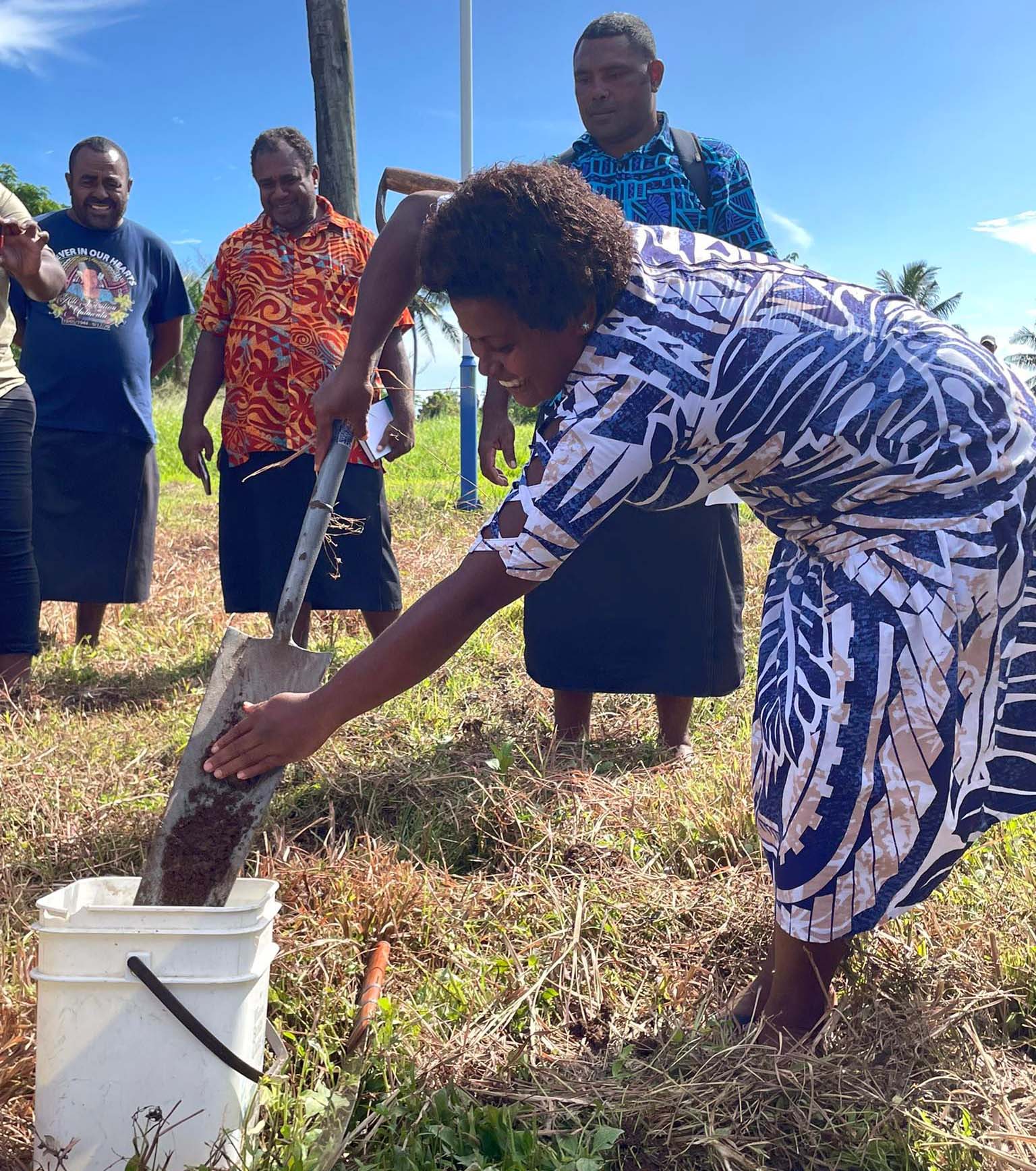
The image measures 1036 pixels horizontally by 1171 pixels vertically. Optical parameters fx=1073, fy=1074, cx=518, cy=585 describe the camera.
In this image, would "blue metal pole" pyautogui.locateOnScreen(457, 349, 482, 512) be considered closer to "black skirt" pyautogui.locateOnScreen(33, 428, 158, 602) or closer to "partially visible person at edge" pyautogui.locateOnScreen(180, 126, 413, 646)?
"black skirt" pyautogui.locateOnScreen(33, 428, 158, 602)

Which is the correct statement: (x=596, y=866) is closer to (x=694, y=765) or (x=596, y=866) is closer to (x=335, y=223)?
(x=694, y=765)

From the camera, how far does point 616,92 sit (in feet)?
9.38

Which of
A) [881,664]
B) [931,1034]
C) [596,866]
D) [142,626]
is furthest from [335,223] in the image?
[931,1034]

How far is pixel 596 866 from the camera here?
248cm

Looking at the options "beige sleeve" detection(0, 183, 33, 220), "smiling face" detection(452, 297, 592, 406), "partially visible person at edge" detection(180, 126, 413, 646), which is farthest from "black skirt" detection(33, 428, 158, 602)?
"smiling face" detection(452, 297, 592, 406)

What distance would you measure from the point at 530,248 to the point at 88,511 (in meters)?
3.27

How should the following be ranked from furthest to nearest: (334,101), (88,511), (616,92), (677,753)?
1. (334,101)
2. (88,511)
3. (677,753)
4. (616,92)

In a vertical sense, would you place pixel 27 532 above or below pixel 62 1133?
above

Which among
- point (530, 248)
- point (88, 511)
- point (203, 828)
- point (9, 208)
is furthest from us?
point (88, 511)

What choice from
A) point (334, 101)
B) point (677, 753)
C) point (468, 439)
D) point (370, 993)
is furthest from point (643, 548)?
point (468, 439)

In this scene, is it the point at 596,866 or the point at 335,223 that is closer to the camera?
the point at 596,866

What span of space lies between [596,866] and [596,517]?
4.05ft

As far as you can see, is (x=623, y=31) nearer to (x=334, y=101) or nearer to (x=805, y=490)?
(x=805, y=490)

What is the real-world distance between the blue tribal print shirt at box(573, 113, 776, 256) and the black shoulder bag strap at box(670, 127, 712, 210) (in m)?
A: 0.01
